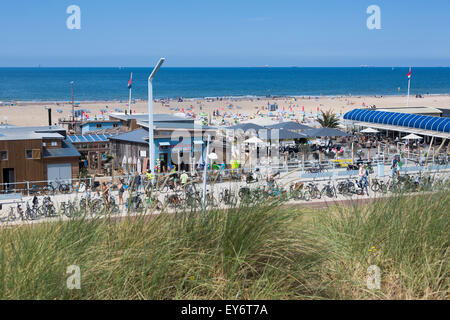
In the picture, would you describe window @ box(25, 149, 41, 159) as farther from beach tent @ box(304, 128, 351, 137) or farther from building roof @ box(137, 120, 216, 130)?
beach tent @ box(304, 128, 351, 137)

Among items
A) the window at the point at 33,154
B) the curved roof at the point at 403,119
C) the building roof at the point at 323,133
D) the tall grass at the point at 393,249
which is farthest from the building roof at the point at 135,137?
the tall grass at the point at 393,249

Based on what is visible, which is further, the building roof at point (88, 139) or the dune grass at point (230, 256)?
the building roof at point (88, 139)

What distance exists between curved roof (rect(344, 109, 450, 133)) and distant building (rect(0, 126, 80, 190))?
17.9 m

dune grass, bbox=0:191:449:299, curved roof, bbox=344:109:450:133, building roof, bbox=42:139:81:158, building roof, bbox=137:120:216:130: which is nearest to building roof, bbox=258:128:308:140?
building roof, bbox=137:120:216:130

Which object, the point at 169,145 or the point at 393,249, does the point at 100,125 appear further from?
the point at 393,249

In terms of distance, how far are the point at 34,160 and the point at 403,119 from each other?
65.4 feet

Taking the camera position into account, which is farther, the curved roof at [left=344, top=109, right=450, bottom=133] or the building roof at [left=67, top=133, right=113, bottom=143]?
the curved roof at [left=344, top=109, right=450, bottom=133]

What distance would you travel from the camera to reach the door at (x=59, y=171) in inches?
742

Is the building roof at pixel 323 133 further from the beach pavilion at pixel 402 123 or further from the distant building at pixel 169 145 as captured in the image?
the distant building at pixel 169 145

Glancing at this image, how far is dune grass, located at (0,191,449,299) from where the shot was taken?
3992mm

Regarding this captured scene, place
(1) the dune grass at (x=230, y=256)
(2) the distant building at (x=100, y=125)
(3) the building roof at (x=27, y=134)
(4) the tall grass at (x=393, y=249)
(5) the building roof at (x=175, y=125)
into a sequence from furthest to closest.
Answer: (2) the distant building at (x=100, y=125) < (5) the building roof at (x=175, y=125) < (3) the building roof at (x=27, y=134) < (4) the tall grass at (x=393, y=249) < (1) the dune grass at (x=230, y=256)

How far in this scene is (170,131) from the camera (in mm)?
21109

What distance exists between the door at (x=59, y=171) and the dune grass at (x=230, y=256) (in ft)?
46.7

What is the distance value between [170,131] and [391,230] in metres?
16.6
